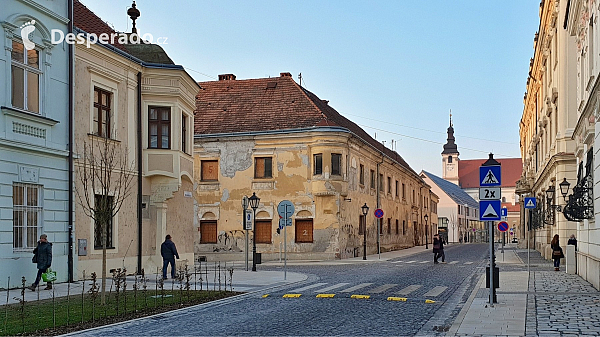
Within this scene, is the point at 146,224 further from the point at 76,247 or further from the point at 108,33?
the point at 108,33

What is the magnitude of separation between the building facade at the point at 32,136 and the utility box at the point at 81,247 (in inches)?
27.6

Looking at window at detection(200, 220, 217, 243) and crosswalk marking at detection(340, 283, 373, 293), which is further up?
window at detection(200, 220, 217, 243)

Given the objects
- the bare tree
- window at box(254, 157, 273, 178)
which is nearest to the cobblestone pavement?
the bare tree

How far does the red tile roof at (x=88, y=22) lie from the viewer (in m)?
23.4

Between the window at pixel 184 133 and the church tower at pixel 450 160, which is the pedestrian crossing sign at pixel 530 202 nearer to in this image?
the window at pixel 184 133

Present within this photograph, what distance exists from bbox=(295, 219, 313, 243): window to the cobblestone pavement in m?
19.1

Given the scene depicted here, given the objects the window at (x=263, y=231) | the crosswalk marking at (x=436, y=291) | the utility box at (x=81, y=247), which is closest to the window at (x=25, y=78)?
the utility box at (x=81, y=247)

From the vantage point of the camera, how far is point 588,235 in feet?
66.3

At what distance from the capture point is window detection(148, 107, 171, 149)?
25.5m

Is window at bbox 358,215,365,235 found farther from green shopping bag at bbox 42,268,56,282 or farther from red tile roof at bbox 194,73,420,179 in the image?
green shopping bag at bbox 42,268,56,282

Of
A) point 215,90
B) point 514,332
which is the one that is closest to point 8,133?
point 514,332

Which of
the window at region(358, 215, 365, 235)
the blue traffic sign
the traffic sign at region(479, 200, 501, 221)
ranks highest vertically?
the blue traffic sign

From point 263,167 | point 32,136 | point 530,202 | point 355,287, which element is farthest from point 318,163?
point 32,136

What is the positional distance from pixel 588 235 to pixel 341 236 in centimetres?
2012
